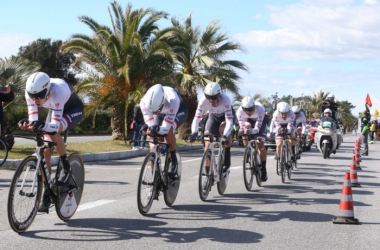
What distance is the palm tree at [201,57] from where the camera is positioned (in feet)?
102

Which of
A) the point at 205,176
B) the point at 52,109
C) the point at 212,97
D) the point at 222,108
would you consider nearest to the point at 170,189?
the point at 205,176

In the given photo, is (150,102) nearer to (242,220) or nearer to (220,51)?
(242,220)

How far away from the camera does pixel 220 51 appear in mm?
32406

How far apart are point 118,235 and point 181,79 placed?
23663mm

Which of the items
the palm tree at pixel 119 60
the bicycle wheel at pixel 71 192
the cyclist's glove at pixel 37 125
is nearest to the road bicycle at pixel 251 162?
the bicycle wheel at pixel 71 192

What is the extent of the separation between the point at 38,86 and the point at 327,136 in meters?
16.9

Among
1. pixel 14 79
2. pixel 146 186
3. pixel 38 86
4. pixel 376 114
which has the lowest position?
pixel 146 186

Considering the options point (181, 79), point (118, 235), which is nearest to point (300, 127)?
point (118, 235)

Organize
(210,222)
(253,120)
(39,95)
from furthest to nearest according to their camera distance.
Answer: (253,120)
(210,222)
(39,95)

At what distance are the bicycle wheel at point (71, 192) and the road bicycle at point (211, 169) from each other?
88.2 inches

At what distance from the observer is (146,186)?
783 centimetres

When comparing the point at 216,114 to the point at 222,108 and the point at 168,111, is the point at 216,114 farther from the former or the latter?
the point at 168,111

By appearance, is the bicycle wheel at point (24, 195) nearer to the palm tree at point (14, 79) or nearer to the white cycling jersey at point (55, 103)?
the white cycling jersey at point (55, 103)

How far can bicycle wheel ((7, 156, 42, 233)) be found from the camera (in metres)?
6.09
